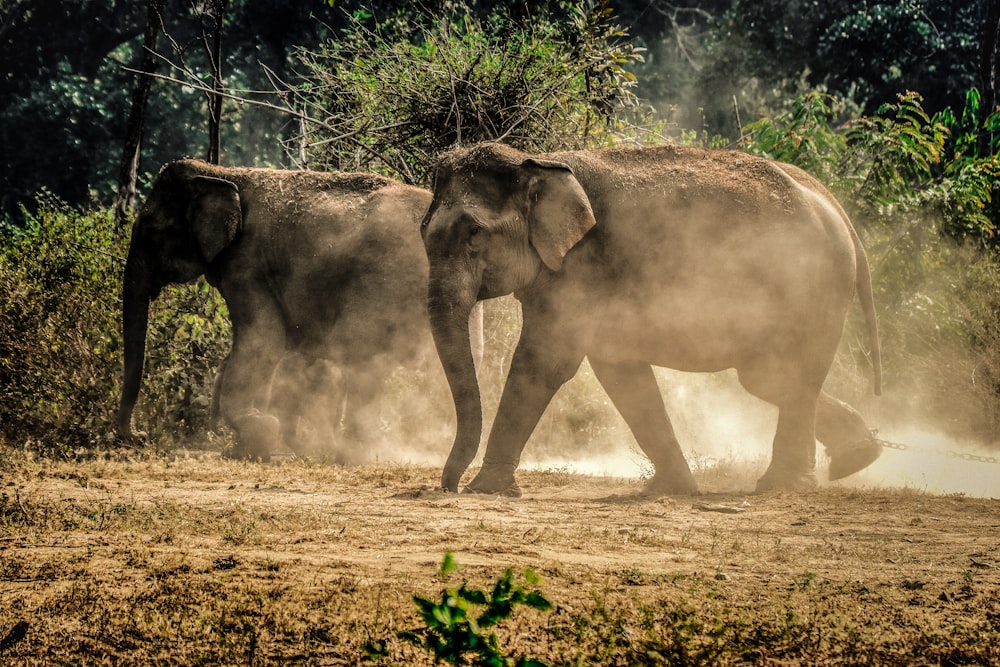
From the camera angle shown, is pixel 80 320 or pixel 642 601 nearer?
pixel 642 601

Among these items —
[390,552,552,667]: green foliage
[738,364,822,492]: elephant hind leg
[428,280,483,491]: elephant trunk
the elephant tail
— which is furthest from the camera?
the elephant tail

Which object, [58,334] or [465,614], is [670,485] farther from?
[58,334]

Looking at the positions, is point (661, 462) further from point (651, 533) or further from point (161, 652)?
point (161, 652)

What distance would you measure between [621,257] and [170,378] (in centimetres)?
489

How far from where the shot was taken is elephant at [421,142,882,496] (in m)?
6.91

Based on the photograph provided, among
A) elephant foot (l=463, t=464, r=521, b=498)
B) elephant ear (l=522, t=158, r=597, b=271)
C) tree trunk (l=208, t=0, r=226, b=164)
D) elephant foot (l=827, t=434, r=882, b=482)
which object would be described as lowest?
elephant foot (l=463, t=464, r=521, b=498)

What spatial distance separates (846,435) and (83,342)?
249 inches

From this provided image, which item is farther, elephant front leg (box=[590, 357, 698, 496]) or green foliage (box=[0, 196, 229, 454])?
green foliage (box=[0, 196, 229, 454])

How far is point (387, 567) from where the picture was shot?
14.5ft

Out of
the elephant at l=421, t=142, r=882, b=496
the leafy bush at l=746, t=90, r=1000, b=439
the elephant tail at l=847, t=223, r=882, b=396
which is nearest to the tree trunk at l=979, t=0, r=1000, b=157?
the leafy bush at l=746, t=90, r=1000, b=439

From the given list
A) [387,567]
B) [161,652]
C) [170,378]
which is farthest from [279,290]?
[161,652]

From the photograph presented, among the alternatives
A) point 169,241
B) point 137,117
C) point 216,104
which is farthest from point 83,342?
point 137,117

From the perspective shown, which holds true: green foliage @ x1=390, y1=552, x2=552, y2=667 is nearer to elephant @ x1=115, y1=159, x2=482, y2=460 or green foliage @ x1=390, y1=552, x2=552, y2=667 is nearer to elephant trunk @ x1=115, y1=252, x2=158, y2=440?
elephant @ x1=115, y1=159, x2=482, y2=460

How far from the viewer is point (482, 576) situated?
4.26 meters
